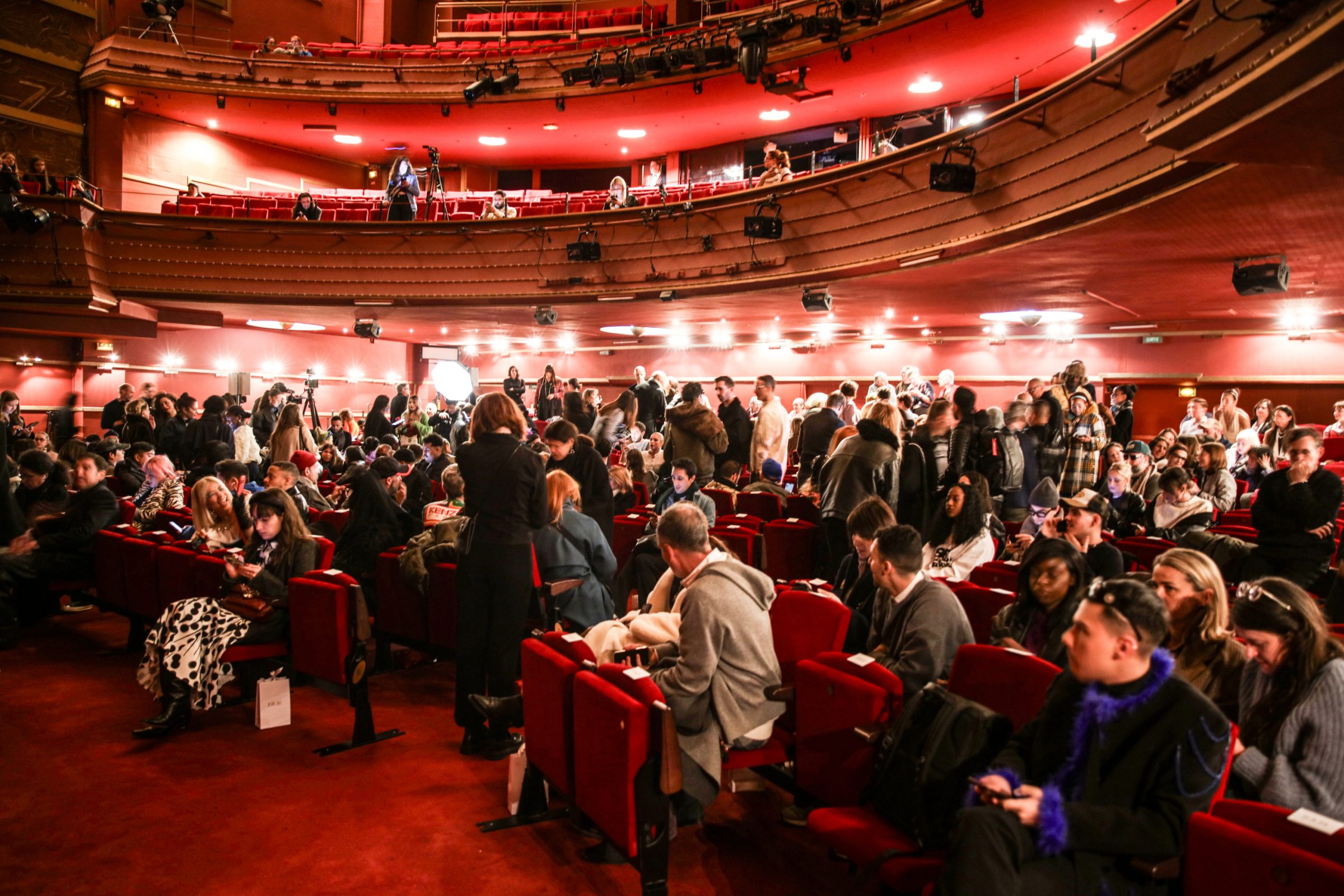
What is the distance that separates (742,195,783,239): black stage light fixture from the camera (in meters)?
9.45

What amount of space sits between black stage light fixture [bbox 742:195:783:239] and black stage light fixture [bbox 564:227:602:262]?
2.22m

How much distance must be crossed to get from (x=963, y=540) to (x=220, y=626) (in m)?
3.52

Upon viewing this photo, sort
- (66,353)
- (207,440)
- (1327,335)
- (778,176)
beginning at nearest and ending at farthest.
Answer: (207,440), (778,176), (1327,335), (66,353)

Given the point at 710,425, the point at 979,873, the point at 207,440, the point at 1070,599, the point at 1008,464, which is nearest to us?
the point at 979,873

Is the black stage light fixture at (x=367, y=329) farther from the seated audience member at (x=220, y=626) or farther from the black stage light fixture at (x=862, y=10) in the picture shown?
the seated audience member at (x=220, y=626)

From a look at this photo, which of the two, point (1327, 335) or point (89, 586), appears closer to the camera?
point (89, 586)

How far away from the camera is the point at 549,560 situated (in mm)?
4152

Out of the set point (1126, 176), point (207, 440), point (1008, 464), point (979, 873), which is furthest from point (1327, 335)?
point (207, 440)

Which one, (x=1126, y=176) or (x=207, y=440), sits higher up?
(x=1126, y=176)

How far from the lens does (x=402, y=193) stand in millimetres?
12539

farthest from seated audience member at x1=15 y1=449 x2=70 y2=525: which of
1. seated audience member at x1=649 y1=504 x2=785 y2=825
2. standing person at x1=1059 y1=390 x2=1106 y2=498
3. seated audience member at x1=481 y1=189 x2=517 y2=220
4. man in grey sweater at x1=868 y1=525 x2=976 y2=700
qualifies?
seated audience member at x1=481 y1=189 x2=517 y2=220

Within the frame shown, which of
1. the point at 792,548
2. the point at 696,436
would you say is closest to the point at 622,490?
the point at 696,436

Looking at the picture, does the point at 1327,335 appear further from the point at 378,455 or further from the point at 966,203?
the point at 378,455

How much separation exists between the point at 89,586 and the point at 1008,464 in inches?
229
